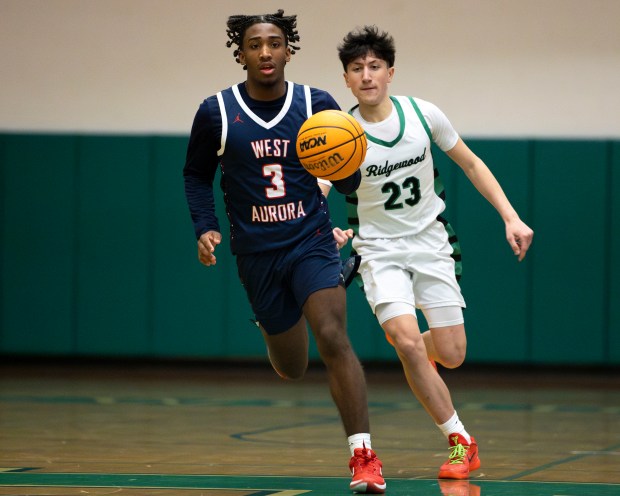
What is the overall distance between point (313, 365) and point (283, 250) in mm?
7370

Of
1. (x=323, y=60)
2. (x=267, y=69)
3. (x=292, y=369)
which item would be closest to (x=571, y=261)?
(x=323, y=60)

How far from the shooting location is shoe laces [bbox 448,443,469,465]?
5.05 meters

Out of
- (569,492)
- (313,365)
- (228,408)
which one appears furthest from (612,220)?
(569,492)

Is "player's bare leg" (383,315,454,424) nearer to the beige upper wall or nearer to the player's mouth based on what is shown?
the player's mouth

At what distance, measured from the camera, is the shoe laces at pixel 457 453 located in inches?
199

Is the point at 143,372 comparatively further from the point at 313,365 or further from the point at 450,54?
the point at 450,54

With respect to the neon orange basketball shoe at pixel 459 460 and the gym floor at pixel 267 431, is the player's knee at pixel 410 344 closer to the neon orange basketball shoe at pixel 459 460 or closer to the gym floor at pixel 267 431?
the neon orange basketball shoe at pixel 459 460

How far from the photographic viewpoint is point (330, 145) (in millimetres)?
4520

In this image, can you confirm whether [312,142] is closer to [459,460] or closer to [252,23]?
[252,23]

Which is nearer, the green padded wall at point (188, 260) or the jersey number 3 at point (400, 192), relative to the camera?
the jersey number 3 at point (400, 192)

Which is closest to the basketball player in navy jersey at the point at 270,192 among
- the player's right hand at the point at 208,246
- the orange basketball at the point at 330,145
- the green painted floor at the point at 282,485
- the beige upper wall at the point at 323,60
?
the player's right hand at the point at 208,246

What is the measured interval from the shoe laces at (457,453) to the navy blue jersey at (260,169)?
119 centimetres

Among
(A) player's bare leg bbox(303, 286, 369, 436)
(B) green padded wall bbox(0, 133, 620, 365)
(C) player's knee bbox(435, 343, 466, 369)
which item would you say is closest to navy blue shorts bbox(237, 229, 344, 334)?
(A) player's bare leg bbox(303, 286, 369, 436)

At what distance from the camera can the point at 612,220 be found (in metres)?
11.5
